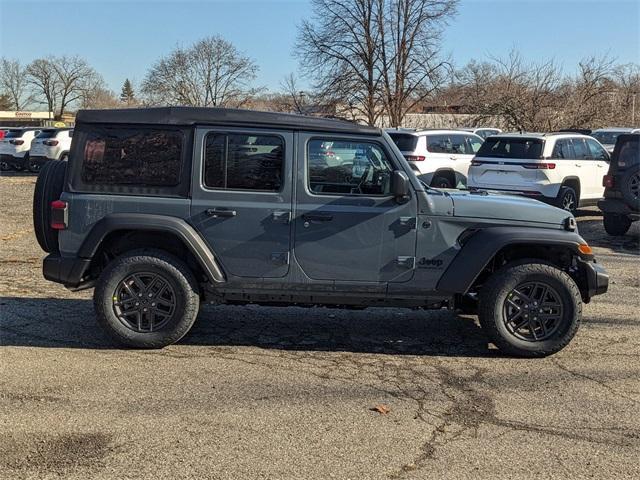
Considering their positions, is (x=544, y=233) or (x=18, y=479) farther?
(x=544, y=233)

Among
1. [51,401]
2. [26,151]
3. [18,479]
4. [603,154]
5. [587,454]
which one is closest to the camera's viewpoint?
[18,479]

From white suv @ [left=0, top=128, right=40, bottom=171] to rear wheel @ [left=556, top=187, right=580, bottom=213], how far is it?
20.9 m

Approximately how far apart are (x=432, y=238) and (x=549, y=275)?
0.98 m

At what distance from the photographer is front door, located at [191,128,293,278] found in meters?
5.16

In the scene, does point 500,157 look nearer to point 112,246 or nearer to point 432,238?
point 432,238

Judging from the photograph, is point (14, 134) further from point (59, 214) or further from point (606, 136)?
point (59, 214)

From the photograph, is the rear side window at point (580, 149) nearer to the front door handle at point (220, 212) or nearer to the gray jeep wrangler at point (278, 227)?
the gray jeep wrangler at point (278, 227)

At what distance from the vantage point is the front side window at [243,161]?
523 cm

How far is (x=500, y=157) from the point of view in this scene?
12.6 meters

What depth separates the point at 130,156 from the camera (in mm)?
5242

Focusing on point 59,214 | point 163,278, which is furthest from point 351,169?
point 59,214

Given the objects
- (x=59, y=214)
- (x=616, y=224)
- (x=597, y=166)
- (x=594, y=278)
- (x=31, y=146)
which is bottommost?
(x=594, y=278)

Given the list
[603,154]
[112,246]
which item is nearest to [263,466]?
[112,246]

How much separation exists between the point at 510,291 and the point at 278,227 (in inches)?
76.2
